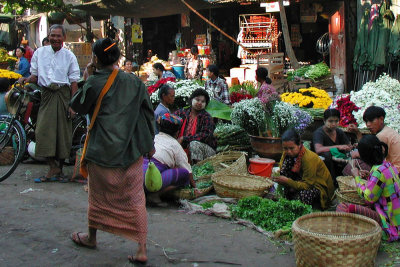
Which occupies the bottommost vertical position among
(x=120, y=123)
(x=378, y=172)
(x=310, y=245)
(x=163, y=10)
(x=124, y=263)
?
(x=124, y=263)

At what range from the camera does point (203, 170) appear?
6.55 metres

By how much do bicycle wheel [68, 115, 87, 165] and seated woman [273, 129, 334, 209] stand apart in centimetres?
329

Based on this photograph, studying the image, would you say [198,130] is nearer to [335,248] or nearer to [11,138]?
[11,138]

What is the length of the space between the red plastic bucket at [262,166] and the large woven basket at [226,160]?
141 mm

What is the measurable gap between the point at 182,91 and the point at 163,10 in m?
6.74

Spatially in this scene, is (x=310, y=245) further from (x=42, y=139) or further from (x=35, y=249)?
(x=42, y=139)

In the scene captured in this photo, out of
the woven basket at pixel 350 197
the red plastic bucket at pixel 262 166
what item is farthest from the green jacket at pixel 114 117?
the red plastic bucket at pixel 262 166

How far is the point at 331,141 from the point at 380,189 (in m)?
2.05

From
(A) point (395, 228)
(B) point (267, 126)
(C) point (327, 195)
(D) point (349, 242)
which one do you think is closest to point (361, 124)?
(B) point (267, 126)

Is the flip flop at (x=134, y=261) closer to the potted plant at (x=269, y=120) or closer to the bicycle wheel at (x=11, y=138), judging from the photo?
the bicycle wheel at (x=11, y=138)

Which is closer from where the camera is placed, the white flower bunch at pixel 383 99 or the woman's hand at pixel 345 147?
the woman's hand at pixel 345 147

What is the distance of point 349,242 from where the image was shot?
351cm

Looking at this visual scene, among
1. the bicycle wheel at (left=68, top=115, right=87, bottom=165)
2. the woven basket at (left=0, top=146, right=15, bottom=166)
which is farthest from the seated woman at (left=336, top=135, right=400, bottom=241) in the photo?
the woven basket at (left=0, top=146, right=15, bottom=166)

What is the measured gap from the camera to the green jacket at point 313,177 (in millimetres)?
5211
